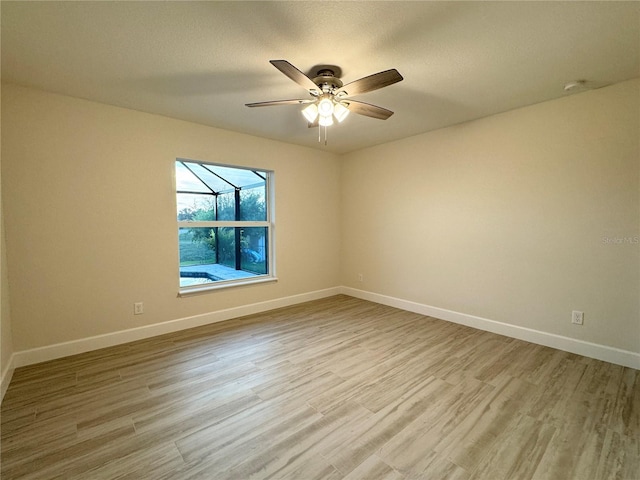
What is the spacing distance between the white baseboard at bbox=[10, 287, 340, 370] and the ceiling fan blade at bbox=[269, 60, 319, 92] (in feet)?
9.32

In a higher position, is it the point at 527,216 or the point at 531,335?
the point at 527,216

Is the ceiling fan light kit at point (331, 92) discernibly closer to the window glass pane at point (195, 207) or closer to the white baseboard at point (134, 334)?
the window glass pane at point (195, 207)

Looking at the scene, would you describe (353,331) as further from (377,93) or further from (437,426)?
(377,93)

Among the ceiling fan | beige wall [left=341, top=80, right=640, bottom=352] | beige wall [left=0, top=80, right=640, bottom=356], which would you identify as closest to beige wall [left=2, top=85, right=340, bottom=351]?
beige wall [left=0, top=80, right=640, bottom=356]

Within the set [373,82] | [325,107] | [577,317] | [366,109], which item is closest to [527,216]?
[577,317]

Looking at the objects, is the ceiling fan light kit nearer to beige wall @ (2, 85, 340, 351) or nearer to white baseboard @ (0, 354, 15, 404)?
beige wall @ (2, 85, 340, 351)

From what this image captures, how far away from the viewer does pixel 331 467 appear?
4.65 ft

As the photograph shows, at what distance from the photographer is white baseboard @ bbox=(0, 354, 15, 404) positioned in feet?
6.53

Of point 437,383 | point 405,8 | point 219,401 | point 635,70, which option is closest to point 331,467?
point 219,401

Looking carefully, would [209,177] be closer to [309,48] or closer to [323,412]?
[309,48]

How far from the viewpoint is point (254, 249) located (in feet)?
13.5

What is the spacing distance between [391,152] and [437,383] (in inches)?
122

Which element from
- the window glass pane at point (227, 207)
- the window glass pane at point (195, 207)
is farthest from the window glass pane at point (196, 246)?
the window glass pane at point (227, 207)

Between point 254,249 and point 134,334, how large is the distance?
69.4 inches
